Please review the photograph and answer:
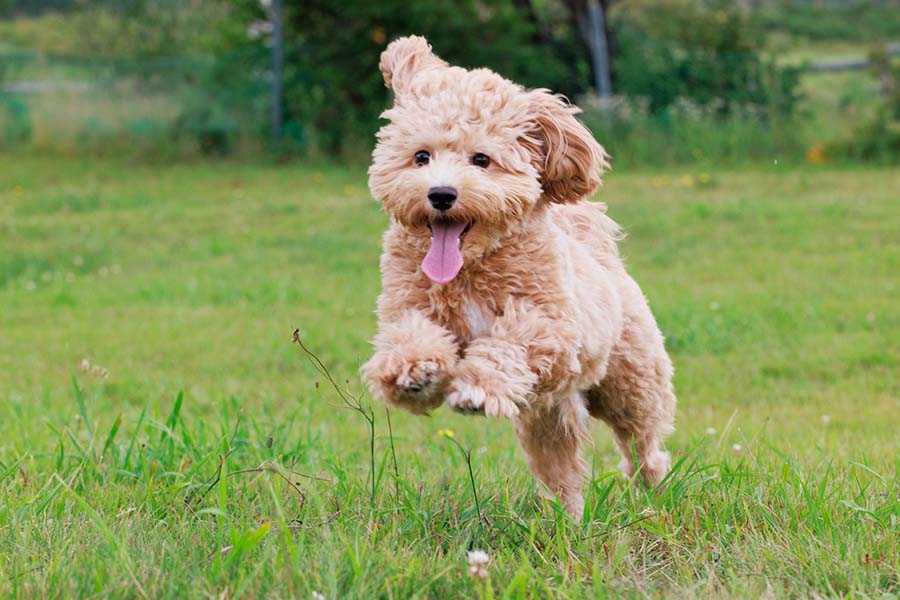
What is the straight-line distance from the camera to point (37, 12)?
28.0 metres

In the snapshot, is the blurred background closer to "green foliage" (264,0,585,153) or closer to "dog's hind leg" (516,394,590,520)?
"green foliage" (264,0,585,153)

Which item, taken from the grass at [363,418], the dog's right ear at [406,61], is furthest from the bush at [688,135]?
the dog's right ear at [406,61]

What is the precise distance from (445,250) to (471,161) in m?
0.28

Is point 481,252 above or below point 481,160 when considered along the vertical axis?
below

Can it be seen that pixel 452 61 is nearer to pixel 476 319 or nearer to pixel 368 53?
pixel 368 53

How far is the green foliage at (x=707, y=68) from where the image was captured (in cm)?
1642

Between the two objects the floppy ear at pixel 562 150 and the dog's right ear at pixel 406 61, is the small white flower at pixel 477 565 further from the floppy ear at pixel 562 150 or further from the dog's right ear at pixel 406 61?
the dog's right ear at pixel 406 61

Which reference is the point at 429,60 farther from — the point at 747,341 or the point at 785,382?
the point at 747,341

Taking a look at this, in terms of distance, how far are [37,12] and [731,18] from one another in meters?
17.6

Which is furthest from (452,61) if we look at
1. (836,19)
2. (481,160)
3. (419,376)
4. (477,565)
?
(836,19)

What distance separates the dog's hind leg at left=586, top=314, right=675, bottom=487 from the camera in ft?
14.1

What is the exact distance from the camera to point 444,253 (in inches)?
137

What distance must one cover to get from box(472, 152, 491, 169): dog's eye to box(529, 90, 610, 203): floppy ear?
236mm

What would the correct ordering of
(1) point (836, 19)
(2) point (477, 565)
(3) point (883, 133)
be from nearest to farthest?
1. (2) point (477, 565)
2. (3) point (883, 133)
3. (1) point (836, 19)
